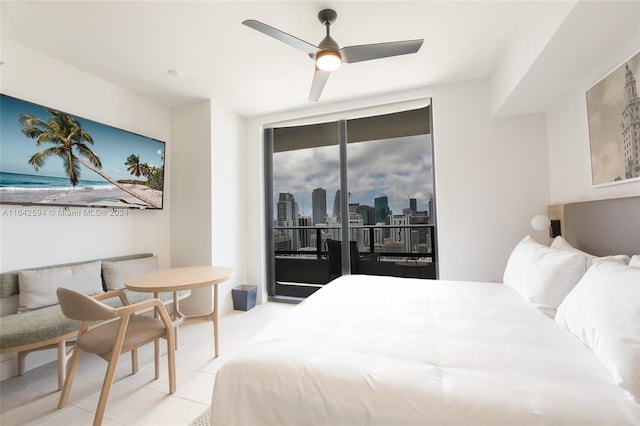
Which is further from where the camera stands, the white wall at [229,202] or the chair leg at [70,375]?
the white wall at [229,202]

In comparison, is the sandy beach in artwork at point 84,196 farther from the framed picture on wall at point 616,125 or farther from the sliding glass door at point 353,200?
the framed picture on wall at point 616,125

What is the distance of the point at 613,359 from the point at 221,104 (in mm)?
4070

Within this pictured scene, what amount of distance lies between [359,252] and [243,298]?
5.92 ft

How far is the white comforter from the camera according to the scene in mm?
868

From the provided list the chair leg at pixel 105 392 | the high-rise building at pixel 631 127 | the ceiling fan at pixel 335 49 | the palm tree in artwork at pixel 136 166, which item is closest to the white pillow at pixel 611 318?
the high-rise building at pixel 631 127

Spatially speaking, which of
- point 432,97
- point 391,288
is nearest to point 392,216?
point 432,97

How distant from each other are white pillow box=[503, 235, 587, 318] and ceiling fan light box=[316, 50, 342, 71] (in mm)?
1887

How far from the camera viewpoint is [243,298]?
3709 millimetres

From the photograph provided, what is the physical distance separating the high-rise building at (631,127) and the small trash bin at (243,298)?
377cm

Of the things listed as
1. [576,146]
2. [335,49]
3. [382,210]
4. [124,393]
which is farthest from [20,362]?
[576,146]

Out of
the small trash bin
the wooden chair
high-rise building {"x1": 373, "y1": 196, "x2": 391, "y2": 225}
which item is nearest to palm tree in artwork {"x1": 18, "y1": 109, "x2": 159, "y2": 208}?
the wooden chair

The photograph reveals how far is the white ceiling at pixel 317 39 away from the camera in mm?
1840

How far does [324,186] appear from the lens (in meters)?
4.30

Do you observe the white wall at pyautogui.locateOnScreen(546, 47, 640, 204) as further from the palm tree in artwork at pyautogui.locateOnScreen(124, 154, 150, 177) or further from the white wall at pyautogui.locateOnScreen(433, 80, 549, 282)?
the palm tree in artwork at pyautogui.locateOnScreen(124, 154, 150, 177)
